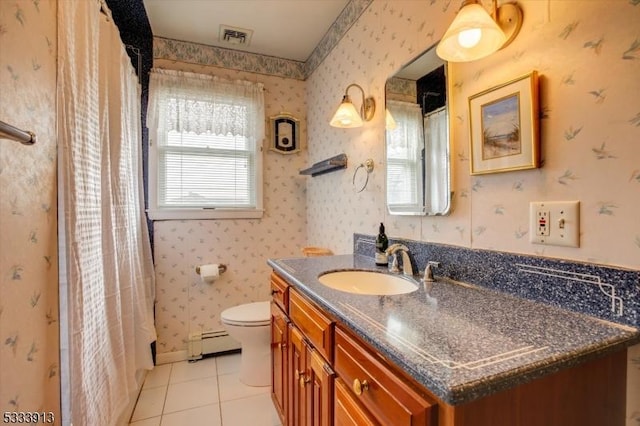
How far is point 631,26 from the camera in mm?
703

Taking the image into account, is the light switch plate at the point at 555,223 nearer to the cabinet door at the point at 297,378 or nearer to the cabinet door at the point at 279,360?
the cabinet door at the point at 297,378

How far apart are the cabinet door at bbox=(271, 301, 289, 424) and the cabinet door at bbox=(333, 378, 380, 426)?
1.82 feet

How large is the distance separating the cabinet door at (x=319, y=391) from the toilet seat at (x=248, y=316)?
90cm

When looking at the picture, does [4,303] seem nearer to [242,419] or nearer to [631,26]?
[242,419]

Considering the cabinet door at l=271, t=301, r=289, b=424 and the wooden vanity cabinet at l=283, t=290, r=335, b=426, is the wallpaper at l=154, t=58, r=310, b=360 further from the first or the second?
the wooden vanity cabinet at l=283, t=290, r=335, b=426

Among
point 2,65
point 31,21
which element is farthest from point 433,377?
point 31,21

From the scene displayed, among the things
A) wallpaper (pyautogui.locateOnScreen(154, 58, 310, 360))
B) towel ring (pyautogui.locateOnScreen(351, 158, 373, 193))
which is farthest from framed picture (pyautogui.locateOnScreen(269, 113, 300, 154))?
towel ring (pyautogui.locateOnScreen(351, 158, 373, 193))

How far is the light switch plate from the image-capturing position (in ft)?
2.65

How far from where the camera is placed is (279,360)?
1.57 meters

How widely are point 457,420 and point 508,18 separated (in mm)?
1099

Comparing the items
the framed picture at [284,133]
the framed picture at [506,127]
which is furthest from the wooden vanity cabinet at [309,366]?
the framed picture at [284,133]

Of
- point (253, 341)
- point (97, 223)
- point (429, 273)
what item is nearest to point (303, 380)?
point (429, 273)

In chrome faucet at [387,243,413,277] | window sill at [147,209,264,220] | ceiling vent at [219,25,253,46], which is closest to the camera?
chrome faucet at [387,243,413,277]

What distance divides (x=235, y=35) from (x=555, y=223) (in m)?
2.35
